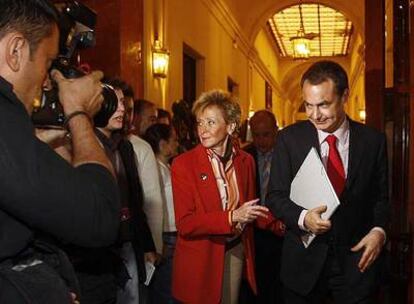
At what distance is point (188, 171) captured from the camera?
3.12 meters

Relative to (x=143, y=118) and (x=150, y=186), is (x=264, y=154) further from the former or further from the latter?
(x=150, y=186)

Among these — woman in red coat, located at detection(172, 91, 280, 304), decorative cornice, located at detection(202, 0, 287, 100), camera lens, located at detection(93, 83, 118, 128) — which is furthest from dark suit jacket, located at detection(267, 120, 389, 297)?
decorative cornice, located at detection(202, 0, 287, 100)

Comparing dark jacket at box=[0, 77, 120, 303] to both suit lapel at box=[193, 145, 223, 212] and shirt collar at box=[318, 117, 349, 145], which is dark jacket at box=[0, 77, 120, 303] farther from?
suit lapel at box=[193, 145, 223, 212]

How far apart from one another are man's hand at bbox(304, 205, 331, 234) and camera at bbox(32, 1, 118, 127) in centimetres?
98

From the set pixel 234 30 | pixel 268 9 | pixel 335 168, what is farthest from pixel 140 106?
pixel 268 9

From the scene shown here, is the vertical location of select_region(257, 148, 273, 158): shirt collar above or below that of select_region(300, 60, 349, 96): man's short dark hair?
below

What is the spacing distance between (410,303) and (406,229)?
420 millimetres

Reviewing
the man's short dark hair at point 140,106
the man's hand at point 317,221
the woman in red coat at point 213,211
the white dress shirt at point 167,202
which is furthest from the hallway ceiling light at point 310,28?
the man's hand at point 317,221

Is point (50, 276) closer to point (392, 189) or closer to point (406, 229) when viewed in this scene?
point (406, 229)

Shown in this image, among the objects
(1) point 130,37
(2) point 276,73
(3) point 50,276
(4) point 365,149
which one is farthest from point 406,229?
(2) point 276,73

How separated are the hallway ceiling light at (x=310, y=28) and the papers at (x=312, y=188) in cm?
1197

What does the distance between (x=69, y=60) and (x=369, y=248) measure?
1.46 meters

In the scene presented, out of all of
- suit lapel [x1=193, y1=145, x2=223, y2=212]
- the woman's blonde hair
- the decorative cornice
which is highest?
the decorative cornice

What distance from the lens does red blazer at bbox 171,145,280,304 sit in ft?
9.84
